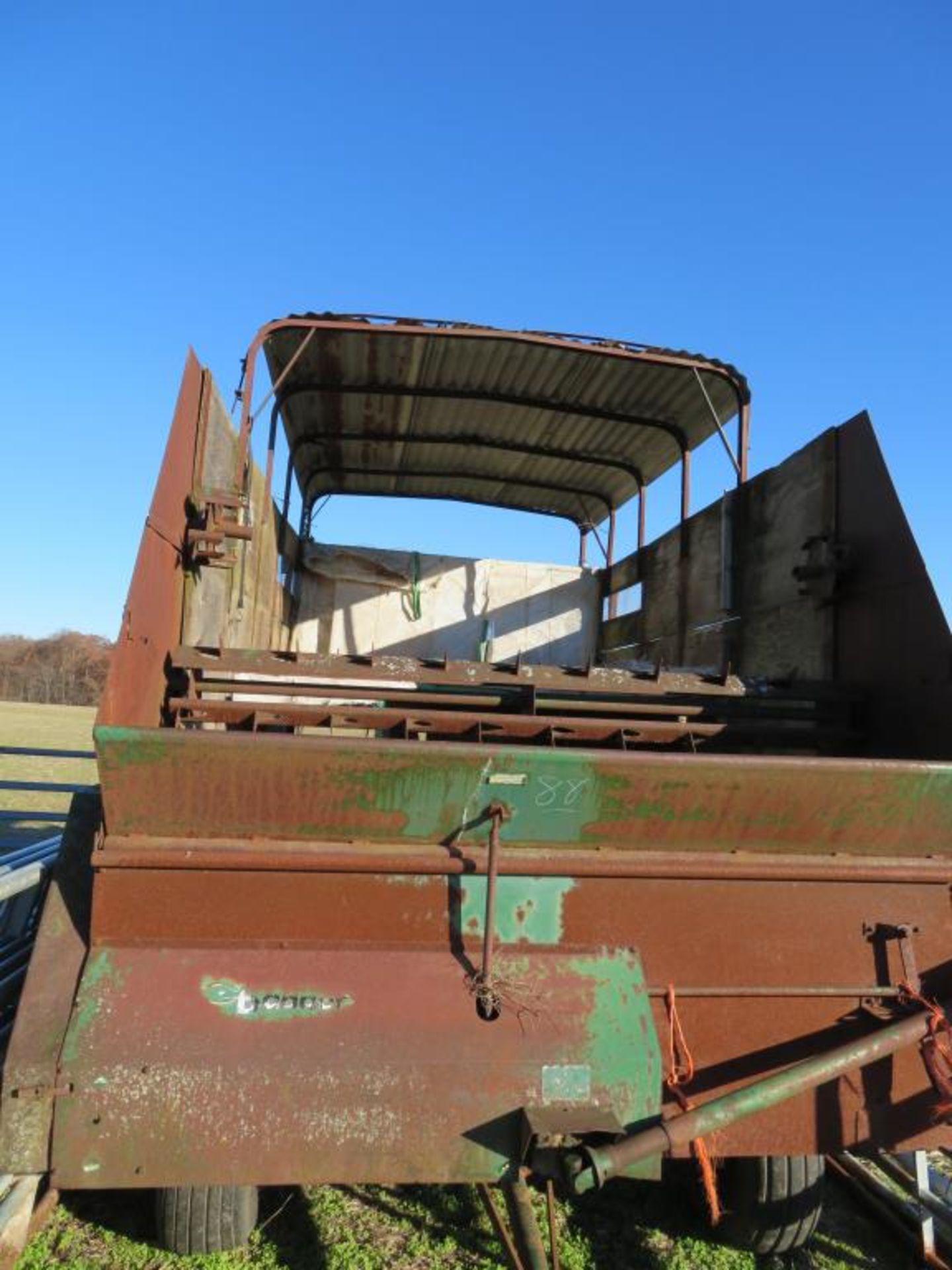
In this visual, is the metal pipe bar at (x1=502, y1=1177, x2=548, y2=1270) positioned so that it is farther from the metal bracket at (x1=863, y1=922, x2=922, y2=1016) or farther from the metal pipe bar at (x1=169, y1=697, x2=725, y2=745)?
the metal pipe bar at (x1=169, y1=697, x2=725, y2=745)

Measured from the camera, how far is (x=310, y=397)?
6988 mm

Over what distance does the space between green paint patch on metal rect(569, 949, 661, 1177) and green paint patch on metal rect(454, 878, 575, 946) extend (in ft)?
0.44

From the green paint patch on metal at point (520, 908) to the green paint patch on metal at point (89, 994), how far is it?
3.31 ft

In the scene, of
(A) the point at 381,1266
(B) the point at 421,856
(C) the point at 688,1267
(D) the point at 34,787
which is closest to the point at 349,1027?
(B) the point at 421,856

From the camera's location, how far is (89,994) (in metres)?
2.31

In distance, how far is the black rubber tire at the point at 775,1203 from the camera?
2.88 meters

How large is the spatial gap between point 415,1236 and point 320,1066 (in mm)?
1125

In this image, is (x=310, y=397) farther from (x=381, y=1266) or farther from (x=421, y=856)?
(x=381, y=1266)

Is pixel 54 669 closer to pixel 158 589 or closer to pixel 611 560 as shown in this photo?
pixel 611 560

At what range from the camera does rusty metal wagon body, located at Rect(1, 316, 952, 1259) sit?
2227 millimetres

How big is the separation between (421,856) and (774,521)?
3.10 m

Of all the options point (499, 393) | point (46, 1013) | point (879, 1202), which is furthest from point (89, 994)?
point (499, 393)

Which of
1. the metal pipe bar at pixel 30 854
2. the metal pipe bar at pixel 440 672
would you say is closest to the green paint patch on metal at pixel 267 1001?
the metal pipe bar at pixel 440 672

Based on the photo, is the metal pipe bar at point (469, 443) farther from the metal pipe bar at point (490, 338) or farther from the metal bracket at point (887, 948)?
the metal bracket at point (887, 948)
